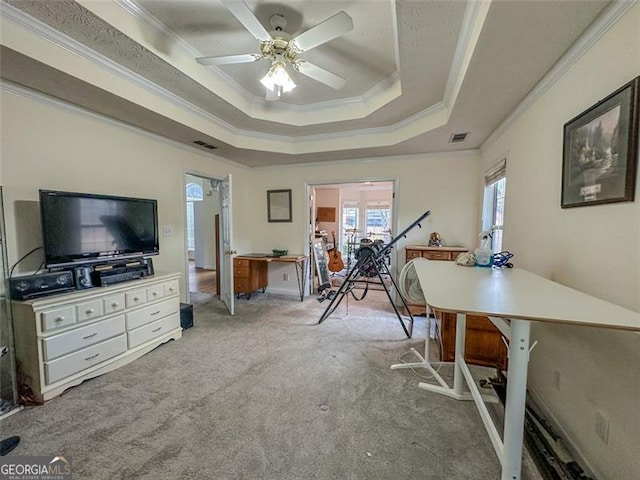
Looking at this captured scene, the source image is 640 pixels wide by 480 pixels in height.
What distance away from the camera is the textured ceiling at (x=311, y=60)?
1567mm

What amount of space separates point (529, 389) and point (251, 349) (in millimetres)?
2465

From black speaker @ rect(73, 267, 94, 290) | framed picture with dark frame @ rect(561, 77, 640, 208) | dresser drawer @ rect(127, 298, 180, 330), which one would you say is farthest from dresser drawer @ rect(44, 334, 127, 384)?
framed picture with dark frame @ rect(561, 77, 640, 208)

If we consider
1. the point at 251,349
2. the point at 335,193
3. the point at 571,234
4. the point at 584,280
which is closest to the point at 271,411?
the point at 251,349

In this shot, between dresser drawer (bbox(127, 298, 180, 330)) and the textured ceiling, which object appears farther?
dresser drawer (bbox(127, 298, 180, 330))

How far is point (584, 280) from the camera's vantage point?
4.90 feet

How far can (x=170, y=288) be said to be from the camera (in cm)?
292

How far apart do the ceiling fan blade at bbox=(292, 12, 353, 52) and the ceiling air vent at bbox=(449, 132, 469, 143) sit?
87.4 inches

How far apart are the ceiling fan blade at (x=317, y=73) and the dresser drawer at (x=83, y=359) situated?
2824mm

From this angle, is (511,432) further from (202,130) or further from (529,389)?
(202,130)

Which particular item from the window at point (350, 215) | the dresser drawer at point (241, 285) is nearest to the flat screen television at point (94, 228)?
the dresser drawer at point (241, 285)

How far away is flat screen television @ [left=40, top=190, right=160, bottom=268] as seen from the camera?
216 cm

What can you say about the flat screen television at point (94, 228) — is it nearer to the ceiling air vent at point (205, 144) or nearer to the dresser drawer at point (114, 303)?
the dresser drawer at point (114, 303)

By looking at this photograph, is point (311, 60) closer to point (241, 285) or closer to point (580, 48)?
point (580, 48)

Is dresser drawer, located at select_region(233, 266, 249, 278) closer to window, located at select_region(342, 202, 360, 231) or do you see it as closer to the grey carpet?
the grey carpet
